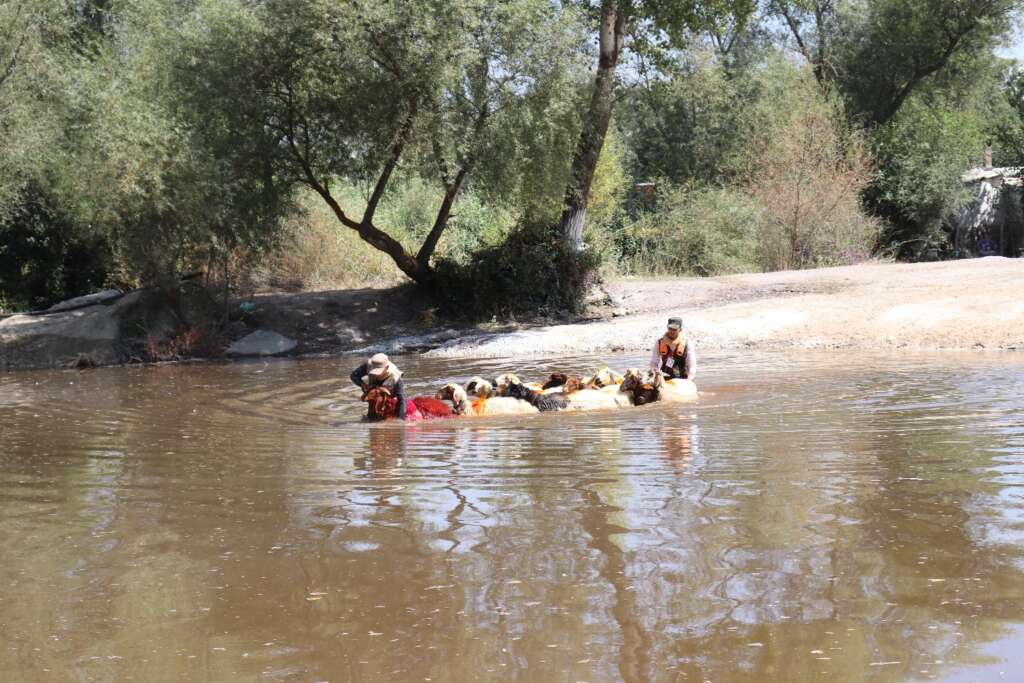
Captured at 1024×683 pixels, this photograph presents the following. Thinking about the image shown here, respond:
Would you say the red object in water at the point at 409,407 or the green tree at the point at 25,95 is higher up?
the green tree at the point at 25,95

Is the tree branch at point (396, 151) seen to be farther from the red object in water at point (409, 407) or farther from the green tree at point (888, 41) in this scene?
the green tree at point (888, 41)

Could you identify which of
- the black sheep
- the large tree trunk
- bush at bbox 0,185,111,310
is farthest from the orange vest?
bush at bbox 0,185,111,310

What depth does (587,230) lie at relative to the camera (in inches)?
1059

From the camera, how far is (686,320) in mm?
20406

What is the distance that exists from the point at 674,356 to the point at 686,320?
675cm

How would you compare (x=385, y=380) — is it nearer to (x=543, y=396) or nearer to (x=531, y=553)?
(x=543, y=396)

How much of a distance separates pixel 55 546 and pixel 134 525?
565 mm

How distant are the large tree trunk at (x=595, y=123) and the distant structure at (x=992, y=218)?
1522 cm

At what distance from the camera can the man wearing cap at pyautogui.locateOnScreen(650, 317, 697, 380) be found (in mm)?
13609

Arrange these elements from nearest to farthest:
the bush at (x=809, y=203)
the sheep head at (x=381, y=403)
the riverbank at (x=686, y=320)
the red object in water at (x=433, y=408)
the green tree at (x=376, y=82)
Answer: the sheep head at (x=381, y=403), the red object in water at (x=433, y=408), the riverbank at (x=686, y=320), the green tree at (x=376, y=82), the bush at (x=809, y=203)

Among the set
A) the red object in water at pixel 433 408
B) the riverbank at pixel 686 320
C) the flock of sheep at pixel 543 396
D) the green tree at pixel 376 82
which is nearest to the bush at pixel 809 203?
the riverbank at pixel 686 320

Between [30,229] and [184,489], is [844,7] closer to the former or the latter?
[30,229]

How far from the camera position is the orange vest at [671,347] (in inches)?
541

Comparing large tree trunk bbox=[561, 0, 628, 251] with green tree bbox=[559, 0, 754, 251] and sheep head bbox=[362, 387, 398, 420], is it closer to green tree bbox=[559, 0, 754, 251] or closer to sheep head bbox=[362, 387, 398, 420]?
green tree bbox=[559, 0, 754, 251]
